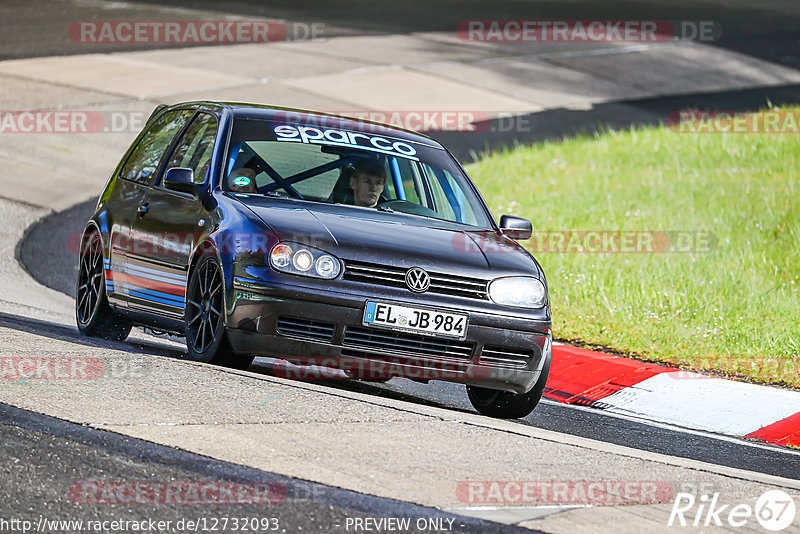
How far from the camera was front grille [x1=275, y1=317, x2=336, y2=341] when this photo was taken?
704 cm

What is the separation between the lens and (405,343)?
7121mm

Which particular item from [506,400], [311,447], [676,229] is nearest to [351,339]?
[506,400]

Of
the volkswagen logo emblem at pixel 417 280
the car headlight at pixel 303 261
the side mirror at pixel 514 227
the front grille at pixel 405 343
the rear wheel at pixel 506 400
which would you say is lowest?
the rear wheel at pixel 506 400

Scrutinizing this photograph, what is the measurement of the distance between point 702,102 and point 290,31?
926cm

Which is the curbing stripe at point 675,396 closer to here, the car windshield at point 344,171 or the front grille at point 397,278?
the car windshield at point 344,171

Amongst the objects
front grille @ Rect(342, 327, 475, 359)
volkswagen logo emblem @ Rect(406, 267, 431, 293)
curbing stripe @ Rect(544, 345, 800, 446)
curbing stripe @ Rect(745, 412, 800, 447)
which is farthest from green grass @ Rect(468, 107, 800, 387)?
volkswagen logo emblem @ Rect(406, 267, 431, 293)

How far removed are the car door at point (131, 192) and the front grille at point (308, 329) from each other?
1764 mm

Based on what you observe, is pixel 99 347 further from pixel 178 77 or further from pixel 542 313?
pixel 178 77

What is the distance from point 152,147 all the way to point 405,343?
9.93 ft

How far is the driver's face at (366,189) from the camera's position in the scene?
26.7ft

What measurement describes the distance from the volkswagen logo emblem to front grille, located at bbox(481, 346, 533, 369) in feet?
1.65

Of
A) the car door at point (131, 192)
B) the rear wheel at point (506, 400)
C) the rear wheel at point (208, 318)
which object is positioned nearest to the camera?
the rear wheel at point (208, 318)

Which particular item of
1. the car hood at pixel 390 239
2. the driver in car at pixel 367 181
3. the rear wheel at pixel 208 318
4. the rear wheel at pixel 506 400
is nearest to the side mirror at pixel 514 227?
the car hood at pixel 390 239

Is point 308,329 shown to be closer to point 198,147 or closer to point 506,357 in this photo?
point 506,357
